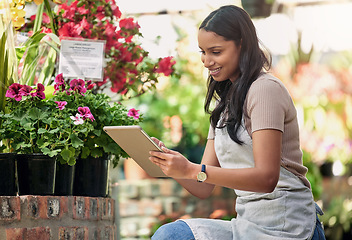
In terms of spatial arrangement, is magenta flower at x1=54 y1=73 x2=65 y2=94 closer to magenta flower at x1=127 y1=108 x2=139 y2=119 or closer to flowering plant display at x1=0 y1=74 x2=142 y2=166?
flowering plant display at x1=0 y1=74 x2=142 y2=166

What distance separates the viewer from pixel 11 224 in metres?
2.14

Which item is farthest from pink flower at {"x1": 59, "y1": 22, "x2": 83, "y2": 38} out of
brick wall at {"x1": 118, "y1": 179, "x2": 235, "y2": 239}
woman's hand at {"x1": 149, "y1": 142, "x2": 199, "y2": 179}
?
brick wall at {"x1": 118, "y1": 179, "x2": 235, "y2": 239}

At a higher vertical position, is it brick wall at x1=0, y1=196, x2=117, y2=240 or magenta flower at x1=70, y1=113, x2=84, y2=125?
magenta flower at x1=70, y1=113, x2=84, y2=125

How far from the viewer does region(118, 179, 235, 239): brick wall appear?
4.89 meters

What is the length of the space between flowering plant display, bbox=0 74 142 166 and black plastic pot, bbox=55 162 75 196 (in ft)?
0.16

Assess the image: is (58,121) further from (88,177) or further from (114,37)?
(114,37)

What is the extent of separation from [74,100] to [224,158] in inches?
28.8

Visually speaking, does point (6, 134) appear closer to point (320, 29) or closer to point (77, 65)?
point (77, 65)

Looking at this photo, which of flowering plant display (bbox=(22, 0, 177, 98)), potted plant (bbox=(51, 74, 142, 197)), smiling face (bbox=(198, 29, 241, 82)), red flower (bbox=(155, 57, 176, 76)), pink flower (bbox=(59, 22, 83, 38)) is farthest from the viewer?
red flower (bbox=(155, 57, 176, 76))

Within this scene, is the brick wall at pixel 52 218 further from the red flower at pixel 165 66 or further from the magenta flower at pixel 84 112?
the red flower at pixel 165 66

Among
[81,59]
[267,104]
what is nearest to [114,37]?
[81,59]

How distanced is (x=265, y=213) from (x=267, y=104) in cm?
33

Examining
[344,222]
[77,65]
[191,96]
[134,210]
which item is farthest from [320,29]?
[77,65]

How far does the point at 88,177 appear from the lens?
2.45 meters
